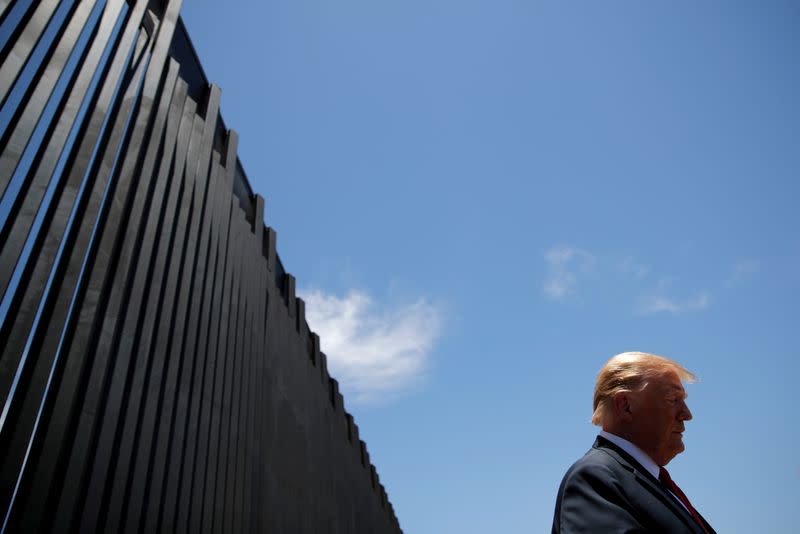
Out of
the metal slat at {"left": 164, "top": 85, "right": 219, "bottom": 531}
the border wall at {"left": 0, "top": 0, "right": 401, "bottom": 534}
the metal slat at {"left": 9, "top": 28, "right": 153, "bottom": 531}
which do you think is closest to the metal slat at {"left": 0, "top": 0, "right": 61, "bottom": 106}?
the border wall at {"left": 0, "top": 0, "right": 401, "bottom": 534}

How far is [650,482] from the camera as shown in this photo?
191 centimetres

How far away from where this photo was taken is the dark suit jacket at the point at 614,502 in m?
1.68

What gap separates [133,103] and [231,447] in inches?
146

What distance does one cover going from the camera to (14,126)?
10.6ft

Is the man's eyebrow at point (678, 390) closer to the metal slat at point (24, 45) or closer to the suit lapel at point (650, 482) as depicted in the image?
the suit lapel at point (650, 482)

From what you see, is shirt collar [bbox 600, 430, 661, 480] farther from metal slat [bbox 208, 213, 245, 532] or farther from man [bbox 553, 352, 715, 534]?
metal slat [bbox 208, 213, 245, 532]

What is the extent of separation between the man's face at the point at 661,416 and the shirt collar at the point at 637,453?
5cm

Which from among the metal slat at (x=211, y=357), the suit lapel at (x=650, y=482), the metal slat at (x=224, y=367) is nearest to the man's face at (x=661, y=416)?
the suit lapel at (x=650, y=482)

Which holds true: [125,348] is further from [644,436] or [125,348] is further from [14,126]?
[644,436]

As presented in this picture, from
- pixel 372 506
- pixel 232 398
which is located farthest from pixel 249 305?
pixel 372 506

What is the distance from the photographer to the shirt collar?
2.09 metres

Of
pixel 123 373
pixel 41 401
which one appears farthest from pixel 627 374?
pixel 123 373

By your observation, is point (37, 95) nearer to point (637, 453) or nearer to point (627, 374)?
point (627, 374)

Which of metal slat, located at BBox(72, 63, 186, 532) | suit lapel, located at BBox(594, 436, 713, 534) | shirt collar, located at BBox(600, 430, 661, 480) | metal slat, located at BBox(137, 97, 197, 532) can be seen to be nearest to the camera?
suit lapel, located at BBox(594, 436, 713, 534)
